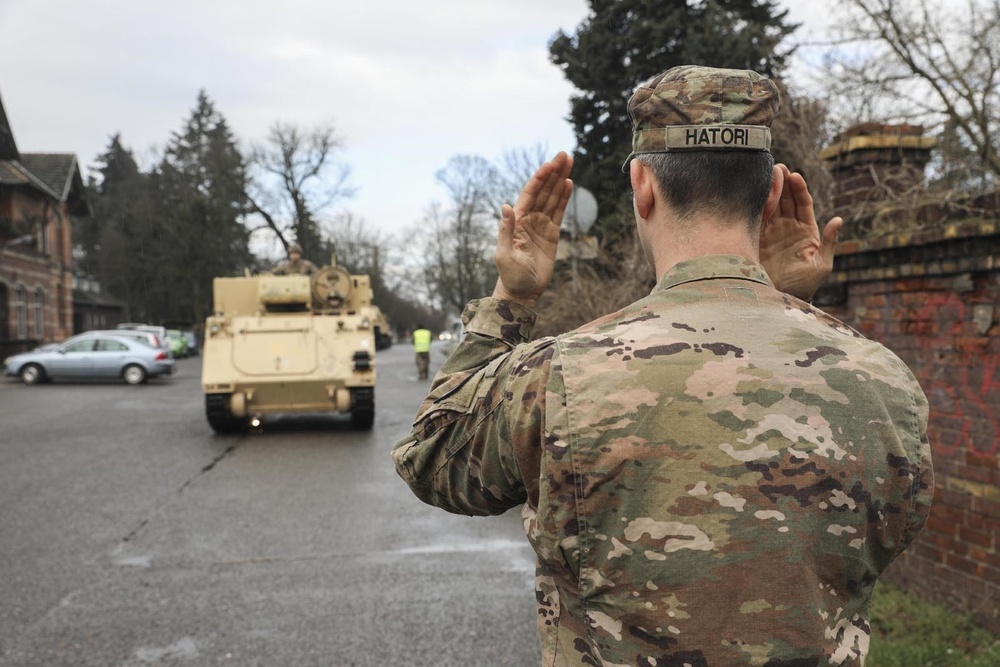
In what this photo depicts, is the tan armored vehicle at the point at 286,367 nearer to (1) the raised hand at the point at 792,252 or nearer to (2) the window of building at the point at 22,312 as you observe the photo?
(1) the raised hand at the point at 792,252

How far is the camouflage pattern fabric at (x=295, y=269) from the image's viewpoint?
48.4 feet

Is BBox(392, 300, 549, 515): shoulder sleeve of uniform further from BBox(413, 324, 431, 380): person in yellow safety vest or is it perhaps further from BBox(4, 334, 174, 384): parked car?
BBox(4, 334, 174, 384): parked car

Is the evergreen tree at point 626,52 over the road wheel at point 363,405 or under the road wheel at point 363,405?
over

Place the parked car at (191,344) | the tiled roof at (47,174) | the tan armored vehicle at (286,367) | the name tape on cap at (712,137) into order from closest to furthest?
1. the name tape on cap at (712,137)
2. the tan armored vehicle at (286,367)
3. the tiled roof at (47,174)
4. the parked car at (191,344)

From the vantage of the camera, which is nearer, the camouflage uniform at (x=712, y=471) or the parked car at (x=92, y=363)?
the camouflage uniform at (x=712, y=471)

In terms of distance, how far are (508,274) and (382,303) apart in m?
79.4

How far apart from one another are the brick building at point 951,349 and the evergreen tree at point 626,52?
35.0ft

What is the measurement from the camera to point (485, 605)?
508 cm

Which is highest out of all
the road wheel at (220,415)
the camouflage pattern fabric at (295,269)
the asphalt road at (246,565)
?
the camouflage pattern fabric at (295,269)

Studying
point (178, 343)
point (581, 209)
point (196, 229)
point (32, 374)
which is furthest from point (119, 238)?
point (581, 209)

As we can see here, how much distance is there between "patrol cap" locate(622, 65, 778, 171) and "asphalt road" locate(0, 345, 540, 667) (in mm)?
3236

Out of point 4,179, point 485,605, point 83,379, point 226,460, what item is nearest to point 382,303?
point 4,179

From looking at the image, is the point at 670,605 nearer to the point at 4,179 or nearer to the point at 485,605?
the point at 485,605

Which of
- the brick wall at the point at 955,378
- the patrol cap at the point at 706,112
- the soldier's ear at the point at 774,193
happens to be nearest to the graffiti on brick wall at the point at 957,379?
the brick wall at the point at 955,378
